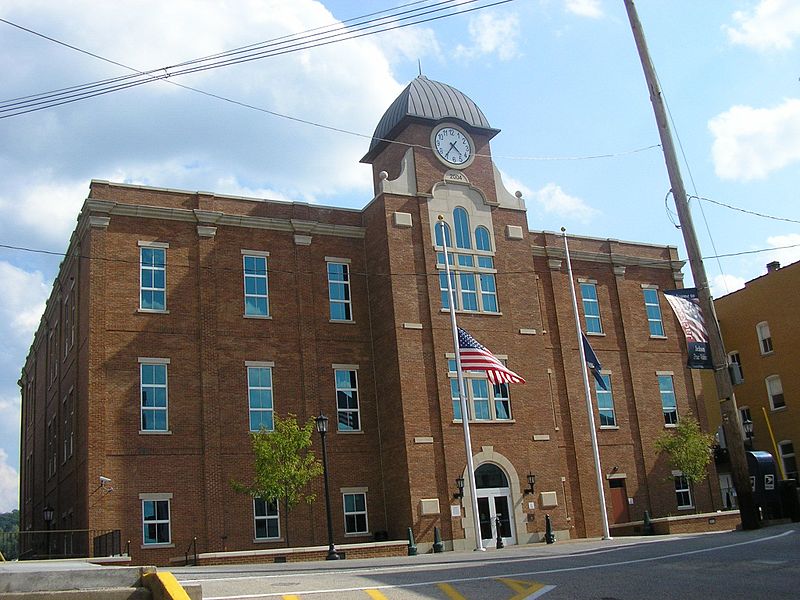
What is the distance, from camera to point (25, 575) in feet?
34.0

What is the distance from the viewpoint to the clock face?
38.2 metres

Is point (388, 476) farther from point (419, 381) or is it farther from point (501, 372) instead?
point (501, 372)

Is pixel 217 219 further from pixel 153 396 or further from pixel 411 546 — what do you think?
pixel 411 546

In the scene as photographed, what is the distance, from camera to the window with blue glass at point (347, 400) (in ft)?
115

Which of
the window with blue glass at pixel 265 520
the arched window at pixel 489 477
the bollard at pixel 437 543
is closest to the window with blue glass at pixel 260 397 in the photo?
the window with blue glass at pixel 265 520

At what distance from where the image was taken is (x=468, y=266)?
1463 inches

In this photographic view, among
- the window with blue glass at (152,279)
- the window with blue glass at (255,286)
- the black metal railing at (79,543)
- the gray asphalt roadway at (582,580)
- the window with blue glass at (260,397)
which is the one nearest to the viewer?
the gray asphalt roadway at (582,580)

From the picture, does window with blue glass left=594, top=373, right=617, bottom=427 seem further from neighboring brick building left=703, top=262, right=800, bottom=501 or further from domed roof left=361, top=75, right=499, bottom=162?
domed roof left=361, top=75, right=499, bottom=162

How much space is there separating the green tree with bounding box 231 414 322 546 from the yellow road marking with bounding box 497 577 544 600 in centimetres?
1625

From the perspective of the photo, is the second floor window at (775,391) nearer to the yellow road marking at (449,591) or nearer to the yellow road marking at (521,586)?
the yellow road marking at (521,586)

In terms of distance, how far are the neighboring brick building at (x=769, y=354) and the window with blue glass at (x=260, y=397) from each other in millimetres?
27122

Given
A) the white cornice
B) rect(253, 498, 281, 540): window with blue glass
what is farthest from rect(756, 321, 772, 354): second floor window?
rect(253, 498, 281, 540): window with blue glass

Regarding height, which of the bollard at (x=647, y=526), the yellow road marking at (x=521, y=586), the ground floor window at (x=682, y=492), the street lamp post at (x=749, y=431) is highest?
the street lamp post at (x=749, y=431)

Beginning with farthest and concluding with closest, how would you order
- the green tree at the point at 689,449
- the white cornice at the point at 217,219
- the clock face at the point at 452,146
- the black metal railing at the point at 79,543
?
the green tree at the point at 689,449, the clock face at the point at 452,146, the white cornice at the point at 217,219, the black metal railing at the point at 79,543
